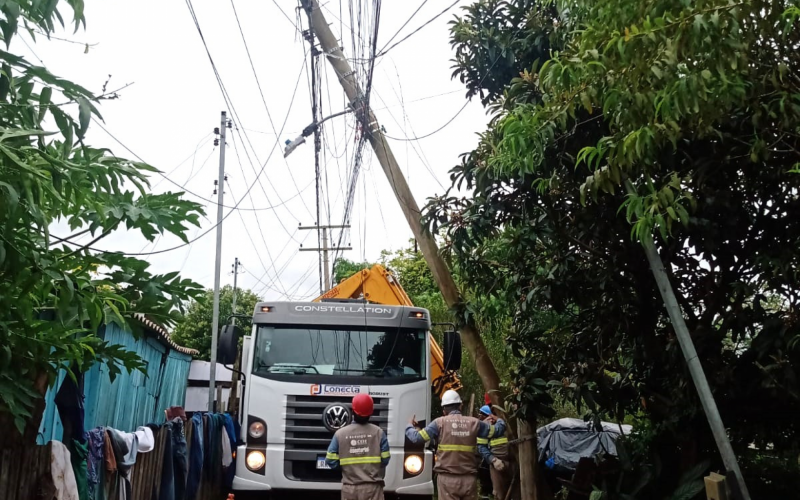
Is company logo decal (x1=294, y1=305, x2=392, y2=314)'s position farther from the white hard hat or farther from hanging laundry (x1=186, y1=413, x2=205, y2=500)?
hanging laundry (x1=186, y1=413, x2=205, y2=500)

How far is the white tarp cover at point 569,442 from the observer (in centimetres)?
1232

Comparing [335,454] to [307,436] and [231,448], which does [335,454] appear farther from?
[231,448]

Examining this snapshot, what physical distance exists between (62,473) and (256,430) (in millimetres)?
3119

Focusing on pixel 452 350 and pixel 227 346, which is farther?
pixel 452 350

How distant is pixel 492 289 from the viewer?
26.0 feet

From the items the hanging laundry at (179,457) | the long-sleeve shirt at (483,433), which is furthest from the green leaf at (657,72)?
the hanging laundry at (179,457)

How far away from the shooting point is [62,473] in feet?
15.3

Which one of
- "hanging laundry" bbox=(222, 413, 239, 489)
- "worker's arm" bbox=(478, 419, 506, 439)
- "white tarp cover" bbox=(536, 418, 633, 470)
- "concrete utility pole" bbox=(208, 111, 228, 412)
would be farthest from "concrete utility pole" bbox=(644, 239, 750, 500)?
"concrete utility pole" bbox=(208, 111, 228, 412)

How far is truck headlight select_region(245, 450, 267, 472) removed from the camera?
752 cm

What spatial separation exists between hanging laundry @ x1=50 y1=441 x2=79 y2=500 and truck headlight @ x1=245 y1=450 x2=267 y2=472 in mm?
2888

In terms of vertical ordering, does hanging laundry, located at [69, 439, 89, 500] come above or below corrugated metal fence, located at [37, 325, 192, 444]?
below

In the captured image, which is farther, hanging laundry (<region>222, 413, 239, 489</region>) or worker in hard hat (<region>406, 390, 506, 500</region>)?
hanging laundry (<region>222, 413, 239, 489</region>)

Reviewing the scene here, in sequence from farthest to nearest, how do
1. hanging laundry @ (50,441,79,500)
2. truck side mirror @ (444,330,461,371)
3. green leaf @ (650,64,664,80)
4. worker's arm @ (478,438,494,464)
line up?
truck side mirror @ (444,330,461,371)
worker's arm @ (478,438,494,464)
hanging laundry @ (50,441,79,500)
green leaf @ (650,64,664,80)

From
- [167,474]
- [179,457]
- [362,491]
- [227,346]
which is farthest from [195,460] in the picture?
[362,491]
